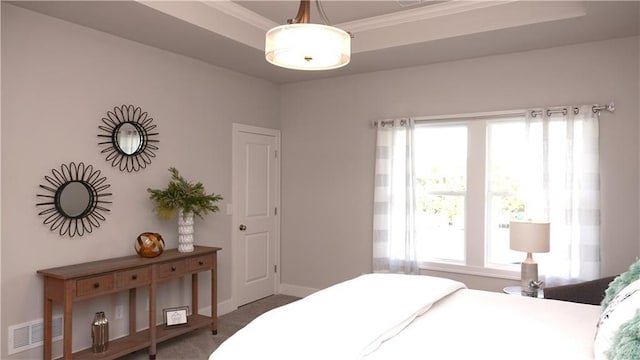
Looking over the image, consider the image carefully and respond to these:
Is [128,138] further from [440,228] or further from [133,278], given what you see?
[440,228]

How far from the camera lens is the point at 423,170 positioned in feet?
15.4

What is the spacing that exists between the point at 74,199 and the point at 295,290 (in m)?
2.84

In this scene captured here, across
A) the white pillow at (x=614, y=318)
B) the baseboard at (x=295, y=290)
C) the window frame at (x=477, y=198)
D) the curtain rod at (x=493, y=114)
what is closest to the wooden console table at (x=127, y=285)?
the baseboard at (x=295, y=290)

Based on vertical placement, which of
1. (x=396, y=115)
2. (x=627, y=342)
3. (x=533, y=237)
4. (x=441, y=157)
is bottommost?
(x=627, y=342)

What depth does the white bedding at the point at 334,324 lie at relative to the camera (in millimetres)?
1687

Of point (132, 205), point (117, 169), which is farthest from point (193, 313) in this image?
point (117, 169)

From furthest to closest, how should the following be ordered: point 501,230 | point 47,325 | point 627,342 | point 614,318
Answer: point 501,230 < point 47,325 < point 614,318 < point 627,342

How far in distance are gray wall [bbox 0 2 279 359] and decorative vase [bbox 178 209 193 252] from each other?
0.80ft

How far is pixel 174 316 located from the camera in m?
3.88

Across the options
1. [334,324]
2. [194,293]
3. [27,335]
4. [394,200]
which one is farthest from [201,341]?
[334,324]

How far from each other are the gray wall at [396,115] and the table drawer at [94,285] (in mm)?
2529

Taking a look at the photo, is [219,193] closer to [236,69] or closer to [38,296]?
[236,69]

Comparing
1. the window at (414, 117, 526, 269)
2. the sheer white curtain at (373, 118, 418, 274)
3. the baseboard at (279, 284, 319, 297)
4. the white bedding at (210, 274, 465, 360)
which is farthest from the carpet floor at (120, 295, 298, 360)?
the window at (414, 117, 526, 269)

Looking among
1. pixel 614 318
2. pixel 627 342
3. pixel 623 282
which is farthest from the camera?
pixel 623 282
